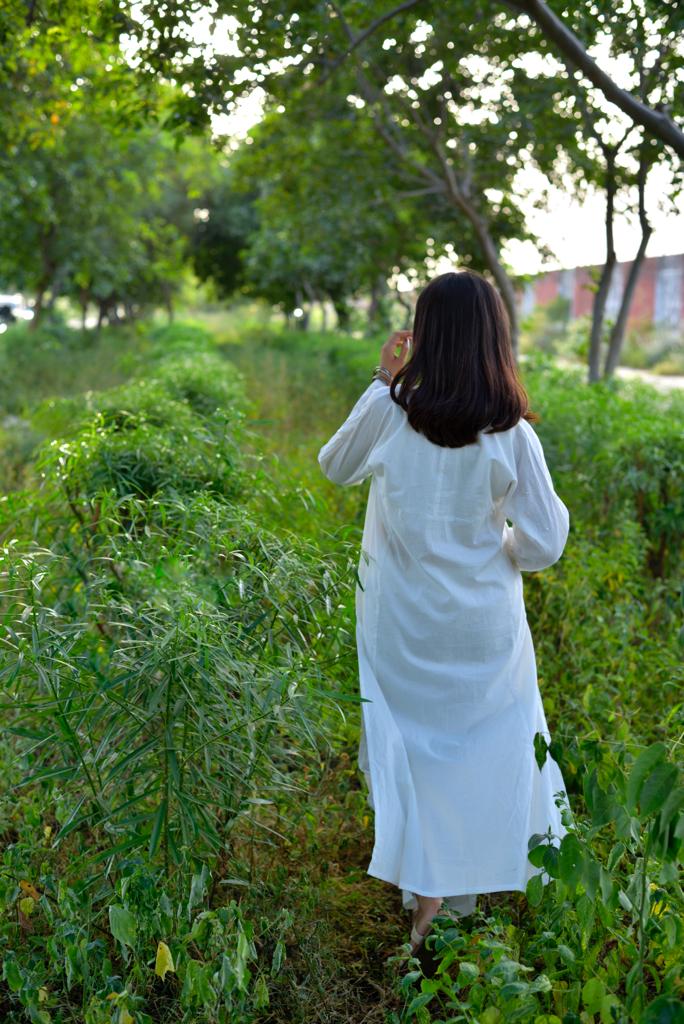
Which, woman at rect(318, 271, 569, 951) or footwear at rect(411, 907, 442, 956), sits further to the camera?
footwear at rect(411, 907, 442, 956)

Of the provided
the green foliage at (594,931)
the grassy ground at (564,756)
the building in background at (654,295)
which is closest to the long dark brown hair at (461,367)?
the grassy ground at (564,756)

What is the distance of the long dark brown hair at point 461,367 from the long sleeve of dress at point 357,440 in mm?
142

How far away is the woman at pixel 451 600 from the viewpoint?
2721 millimetres

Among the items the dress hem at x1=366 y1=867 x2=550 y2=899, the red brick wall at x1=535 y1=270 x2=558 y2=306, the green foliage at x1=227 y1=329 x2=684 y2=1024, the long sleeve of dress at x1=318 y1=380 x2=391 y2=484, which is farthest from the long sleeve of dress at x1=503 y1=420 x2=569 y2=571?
the red brick wall at x1=535 y1=270 x2=558 y2=306

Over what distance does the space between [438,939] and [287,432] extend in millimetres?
8308

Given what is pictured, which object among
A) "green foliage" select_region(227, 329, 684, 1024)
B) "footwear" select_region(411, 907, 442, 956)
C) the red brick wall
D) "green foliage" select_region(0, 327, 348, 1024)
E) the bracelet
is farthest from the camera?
the red brick wall

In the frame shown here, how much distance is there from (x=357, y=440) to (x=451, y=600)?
1.74 ft

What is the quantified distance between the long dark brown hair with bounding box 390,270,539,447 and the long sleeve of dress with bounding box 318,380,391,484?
0.14 meters

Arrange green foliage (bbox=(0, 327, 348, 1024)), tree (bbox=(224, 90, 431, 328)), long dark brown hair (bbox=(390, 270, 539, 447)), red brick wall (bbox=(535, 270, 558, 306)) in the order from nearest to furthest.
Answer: green foliage (bbox=(0, 327, 348, 1024)) < long dark brown hair (bbox=(390, 270, 539, 447)) < tree (bbox=(224, 90, 431, 328)) < red brick wall (bbox=(535, 270, 558, 306))

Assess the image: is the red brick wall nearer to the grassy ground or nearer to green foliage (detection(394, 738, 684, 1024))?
the grassy ground

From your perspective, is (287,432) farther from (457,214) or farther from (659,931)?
(659,931)

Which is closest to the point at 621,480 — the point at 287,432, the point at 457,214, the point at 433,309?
the point at 433,309

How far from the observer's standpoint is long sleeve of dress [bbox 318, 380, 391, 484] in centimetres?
286

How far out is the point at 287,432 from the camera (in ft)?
33.9
